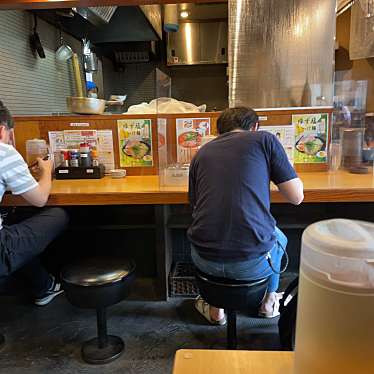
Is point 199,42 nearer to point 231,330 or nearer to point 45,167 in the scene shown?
point 45,167

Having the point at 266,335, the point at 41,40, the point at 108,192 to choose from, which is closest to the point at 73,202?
the point at 108,192

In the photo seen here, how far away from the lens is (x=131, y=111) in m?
2.50

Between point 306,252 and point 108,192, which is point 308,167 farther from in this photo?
point 306,252

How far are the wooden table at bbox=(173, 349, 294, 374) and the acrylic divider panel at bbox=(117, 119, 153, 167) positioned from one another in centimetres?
184

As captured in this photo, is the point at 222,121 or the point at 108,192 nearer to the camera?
the point at 222,121

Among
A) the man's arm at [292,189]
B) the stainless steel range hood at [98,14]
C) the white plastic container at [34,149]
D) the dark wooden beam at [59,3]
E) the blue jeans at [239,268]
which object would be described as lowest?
the blue jeans at [239,268]

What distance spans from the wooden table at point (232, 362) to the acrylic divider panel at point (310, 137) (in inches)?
73.1

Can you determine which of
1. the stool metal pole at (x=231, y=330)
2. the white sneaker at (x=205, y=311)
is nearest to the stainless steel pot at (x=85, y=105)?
the white sneaker at (x=205, y=311)

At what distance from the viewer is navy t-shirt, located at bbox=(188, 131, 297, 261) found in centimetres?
144

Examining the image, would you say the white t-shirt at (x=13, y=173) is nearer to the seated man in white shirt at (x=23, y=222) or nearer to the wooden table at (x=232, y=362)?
the seated man in white shirt at (x=23, y=222)

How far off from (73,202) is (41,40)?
7.07ft

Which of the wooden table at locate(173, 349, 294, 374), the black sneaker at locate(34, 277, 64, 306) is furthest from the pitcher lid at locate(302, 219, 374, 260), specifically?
the black sneaker at locate(34, 277, 64, 306)

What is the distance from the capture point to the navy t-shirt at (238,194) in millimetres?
1440

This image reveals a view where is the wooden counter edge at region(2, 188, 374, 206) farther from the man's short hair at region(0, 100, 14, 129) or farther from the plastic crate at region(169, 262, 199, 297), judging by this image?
the plastic crate at region(169, 262, 199, 297)
